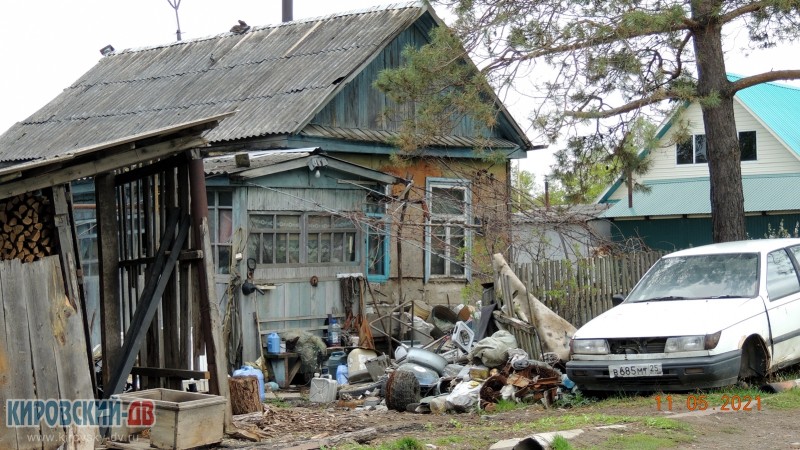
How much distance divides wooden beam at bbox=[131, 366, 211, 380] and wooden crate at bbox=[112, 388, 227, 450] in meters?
0.33

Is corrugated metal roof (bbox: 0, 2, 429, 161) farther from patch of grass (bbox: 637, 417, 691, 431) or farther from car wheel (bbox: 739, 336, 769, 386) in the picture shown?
patch of grass (bbox: 637, 417, 691, 431)

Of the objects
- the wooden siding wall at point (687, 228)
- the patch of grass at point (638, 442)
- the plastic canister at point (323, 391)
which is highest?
the wooden siding wall at point (687, 228)

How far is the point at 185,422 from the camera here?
26.0ft

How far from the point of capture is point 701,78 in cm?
1434

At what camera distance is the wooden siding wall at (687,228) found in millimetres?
30531

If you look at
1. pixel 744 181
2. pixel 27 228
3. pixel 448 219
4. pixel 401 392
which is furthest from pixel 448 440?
pixel 744 181

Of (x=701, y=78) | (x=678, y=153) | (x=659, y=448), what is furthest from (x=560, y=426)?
(x=678, y=153)

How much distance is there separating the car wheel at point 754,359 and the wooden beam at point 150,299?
5.96 metres

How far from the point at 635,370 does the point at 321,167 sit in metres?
7.03

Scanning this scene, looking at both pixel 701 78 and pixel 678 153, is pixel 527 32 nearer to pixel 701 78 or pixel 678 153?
pixel 701 78

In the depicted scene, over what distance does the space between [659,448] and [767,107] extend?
26784 mm

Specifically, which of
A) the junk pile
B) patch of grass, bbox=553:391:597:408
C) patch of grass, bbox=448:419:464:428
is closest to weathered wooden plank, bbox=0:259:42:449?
patch of grass, bbox=448:419:464:428

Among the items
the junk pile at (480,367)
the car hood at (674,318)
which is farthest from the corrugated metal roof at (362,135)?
the car hood at (674,318)

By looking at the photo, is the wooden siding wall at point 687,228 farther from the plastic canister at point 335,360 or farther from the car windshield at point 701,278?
the car windshield at point 701,278
